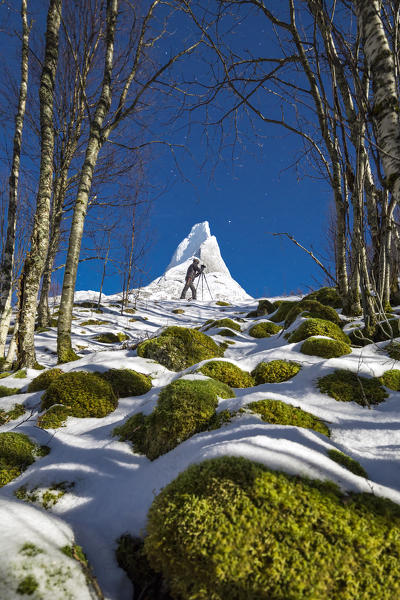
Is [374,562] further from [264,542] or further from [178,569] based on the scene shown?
[178,569]

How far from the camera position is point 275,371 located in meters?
3.39

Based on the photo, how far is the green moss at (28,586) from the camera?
92cm

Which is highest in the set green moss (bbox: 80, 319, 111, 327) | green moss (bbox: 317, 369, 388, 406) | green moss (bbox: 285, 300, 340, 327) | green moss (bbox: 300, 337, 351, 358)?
green moss (bbox: 285, 300, 340, 327)

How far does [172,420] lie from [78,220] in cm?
454

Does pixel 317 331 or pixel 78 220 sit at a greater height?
pixel 78 220

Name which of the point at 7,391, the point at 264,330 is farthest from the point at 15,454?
the point at 264,330

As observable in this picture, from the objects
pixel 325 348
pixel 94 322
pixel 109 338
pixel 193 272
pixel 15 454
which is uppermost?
pixel 193 272

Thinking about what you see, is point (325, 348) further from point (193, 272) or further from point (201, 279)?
point (201, 279)

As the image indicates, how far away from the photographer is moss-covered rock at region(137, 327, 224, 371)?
14.4 ft

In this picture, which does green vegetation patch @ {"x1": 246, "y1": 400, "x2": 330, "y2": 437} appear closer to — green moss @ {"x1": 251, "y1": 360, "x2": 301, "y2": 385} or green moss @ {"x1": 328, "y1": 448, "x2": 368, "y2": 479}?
green moss @ {"x1": 328, "y1": 448, "x2": 368, "y2": 479}

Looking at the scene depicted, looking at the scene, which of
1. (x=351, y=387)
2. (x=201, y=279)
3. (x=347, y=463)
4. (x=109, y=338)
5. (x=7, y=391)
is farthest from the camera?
(x=201, y=279)

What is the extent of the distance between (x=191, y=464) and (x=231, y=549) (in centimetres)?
45

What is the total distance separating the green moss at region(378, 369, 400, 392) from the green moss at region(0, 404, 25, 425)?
3.91m

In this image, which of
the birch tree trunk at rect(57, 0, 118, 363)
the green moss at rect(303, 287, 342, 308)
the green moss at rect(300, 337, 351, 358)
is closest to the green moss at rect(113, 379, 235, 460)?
the green moss at rect(300, 337, 351, 358)
